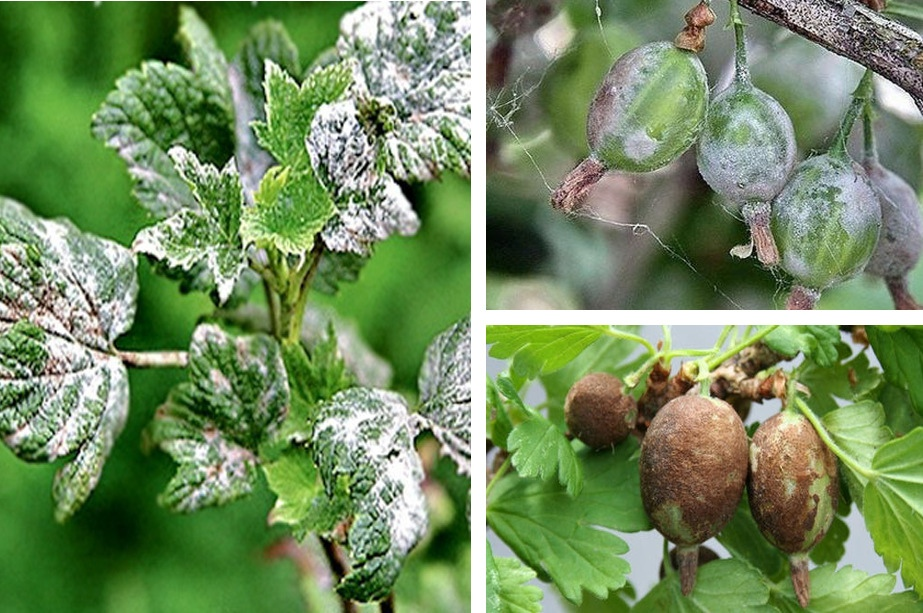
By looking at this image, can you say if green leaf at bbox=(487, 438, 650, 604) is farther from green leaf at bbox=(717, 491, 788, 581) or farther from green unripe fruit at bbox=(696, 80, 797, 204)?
green unripe fruit at bbox=(696, 80, 797, 204)

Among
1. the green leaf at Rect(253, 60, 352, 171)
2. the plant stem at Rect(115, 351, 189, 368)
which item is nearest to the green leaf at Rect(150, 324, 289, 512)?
the plant stem at Rect(115, 351, 189, 368)

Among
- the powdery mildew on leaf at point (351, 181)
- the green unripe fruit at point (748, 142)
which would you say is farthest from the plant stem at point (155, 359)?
the green unripe fruit at point (748, 142)

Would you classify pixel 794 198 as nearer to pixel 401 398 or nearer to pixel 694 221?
pixel 694 221

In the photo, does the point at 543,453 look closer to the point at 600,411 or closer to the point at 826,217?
the point at 600,411

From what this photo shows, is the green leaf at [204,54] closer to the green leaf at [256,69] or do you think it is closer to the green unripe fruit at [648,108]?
the green leaf at [256,69]

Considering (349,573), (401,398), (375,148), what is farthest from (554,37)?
(349,573)
